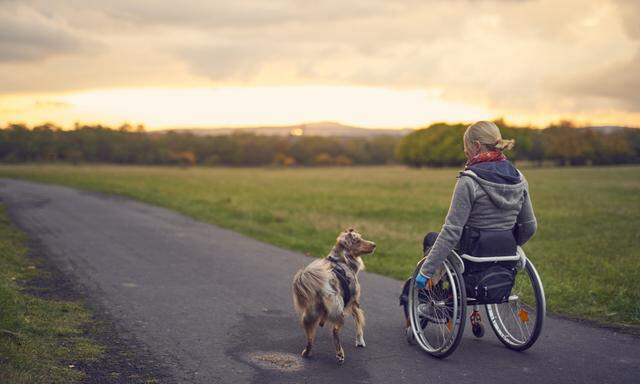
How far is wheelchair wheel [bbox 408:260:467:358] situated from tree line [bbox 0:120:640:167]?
305 feet

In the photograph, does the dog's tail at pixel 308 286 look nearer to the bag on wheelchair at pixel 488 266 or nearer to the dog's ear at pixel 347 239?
the dog's ear at pixel 347 239

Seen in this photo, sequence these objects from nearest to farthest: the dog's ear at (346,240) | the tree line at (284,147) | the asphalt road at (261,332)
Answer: the asphalt road at (261,332)
the dog's ear at (346,240)
the tree line at (284,147)

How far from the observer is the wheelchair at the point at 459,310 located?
5520 millimetres

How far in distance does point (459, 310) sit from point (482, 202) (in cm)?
107

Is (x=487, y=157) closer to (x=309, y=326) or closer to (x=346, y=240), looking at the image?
(x=346, y=240)

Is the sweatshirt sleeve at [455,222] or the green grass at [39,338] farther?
the sweatshirt sleeve at [455,222]

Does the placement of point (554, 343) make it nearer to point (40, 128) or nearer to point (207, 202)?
point (207, 202)

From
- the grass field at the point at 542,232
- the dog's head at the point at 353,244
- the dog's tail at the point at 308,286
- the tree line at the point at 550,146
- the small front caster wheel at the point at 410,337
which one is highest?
the tree line at the point at 550,146

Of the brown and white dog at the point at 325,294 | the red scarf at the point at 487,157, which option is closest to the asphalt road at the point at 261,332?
the brown and white dog at the point at 325,294

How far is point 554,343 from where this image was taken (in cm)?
625

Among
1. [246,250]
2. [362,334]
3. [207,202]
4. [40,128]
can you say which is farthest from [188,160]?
[362,334]

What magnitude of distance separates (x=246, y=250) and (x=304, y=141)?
393ft

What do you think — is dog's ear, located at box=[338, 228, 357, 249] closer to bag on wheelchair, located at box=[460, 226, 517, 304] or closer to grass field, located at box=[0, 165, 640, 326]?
bag on wheelchair, located at box=[460, 226, 517, 304]

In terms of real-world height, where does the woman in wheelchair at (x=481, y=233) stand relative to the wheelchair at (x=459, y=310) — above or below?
above
